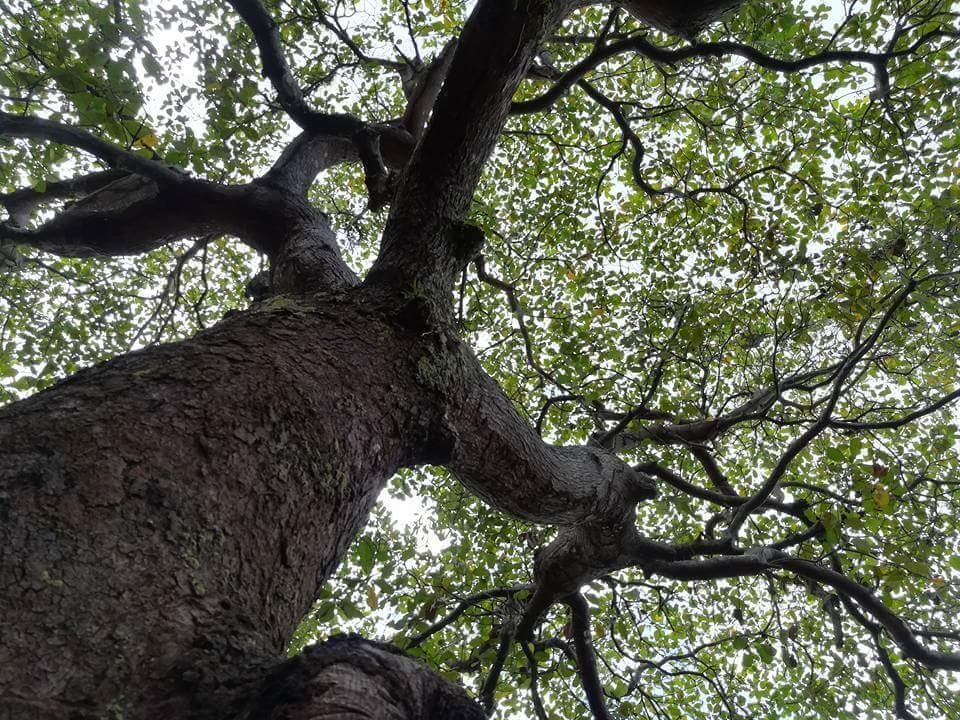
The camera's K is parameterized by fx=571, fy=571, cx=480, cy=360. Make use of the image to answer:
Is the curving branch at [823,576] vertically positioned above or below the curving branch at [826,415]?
below

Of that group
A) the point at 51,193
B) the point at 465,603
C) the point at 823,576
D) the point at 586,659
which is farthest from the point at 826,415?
the point at 51,193

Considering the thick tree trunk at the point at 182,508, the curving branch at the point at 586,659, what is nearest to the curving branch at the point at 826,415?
the curving branch at the point at 586,659

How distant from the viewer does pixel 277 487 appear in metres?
1.91

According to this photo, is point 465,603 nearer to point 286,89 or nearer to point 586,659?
point 586,659

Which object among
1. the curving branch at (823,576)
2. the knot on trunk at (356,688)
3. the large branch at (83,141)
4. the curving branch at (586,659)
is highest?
the large branch at (83,141)

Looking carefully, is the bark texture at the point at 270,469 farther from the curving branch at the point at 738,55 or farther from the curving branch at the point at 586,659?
the curving branch at the point at 738,55

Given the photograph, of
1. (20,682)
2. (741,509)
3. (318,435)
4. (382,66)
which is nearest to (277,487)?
(318,435)

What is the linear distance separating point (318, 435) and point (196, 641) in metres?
0.84

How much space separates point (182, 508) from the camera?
1.60 meters

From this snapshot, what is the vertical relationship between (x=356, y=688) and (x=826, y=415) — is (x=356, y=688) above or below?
below

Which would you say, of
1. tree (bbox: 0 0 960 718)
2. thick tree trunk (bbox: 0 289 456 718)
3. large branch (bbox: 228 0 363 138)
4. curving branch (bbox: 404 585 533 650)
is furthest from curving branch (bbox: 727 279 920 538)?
large branch (bbox: 228 0 363 138)

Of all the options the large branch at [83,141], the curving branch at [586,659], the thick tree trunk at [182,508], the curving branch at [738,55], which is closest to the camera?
the thick tree trunk at [182,508]

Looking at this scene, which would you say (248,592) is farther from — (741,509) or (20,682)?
(741,509)

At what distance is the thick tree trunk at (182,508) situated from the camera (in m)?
1.25
